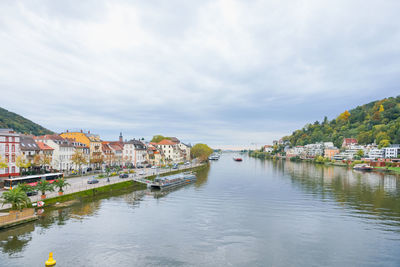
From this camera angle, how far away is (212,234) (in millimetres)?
28344

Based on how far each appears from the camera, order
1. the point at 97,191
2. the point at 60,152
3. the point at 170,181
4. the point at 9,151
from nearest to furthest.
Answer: the point at 97,191
the point at 9,151
the point at 170,181
the point at 60,152

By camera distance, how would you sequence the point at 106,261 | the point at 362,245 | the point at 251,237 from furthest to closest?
the point at 251,237 < the point at 362,245 < the point at 106,261

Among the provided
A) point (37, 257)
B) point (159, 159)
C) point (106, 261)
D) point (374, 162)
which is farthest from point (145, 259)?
point (374, 162)

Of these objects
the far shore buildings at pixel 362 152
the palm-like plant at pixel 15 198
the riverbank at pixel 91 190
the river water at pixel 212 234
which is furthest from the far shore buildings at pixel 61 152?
the far shore buildings at pixel 362 152

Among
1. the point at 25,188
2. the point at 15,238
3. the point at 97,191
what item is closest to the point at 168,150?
the point at 97,191

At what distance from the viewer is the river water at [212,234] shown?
22578mm

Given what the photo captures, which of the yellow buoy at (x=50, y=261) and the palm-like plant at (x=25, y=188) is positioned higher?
the palm-like plant at (x=25, y=188)

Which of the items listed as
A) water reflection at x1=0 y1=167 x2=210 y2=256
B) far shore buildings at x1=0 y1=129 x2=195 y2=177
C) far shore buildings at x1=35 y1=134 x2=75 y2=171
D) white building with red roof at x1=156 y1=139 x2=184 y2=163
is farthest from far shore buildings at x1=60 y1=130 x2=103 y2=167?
white building with red roof at x1=156 y1=139 x2=184 y2=163

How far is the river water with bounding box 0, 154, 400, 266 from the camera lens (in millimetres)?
22578

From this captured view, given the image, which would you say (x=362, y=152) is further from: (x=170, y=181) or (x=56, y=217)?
(x=56, y=217)

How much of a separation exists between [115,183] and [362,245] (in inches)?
1711

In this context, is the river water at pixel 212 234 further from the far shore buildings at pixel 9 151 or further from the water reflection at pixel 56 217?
the far shore buildings at pixel 9 151

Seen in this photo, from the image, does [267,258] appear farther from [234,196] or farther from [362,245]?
[234,196]

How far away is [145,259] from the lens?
22.4 m
